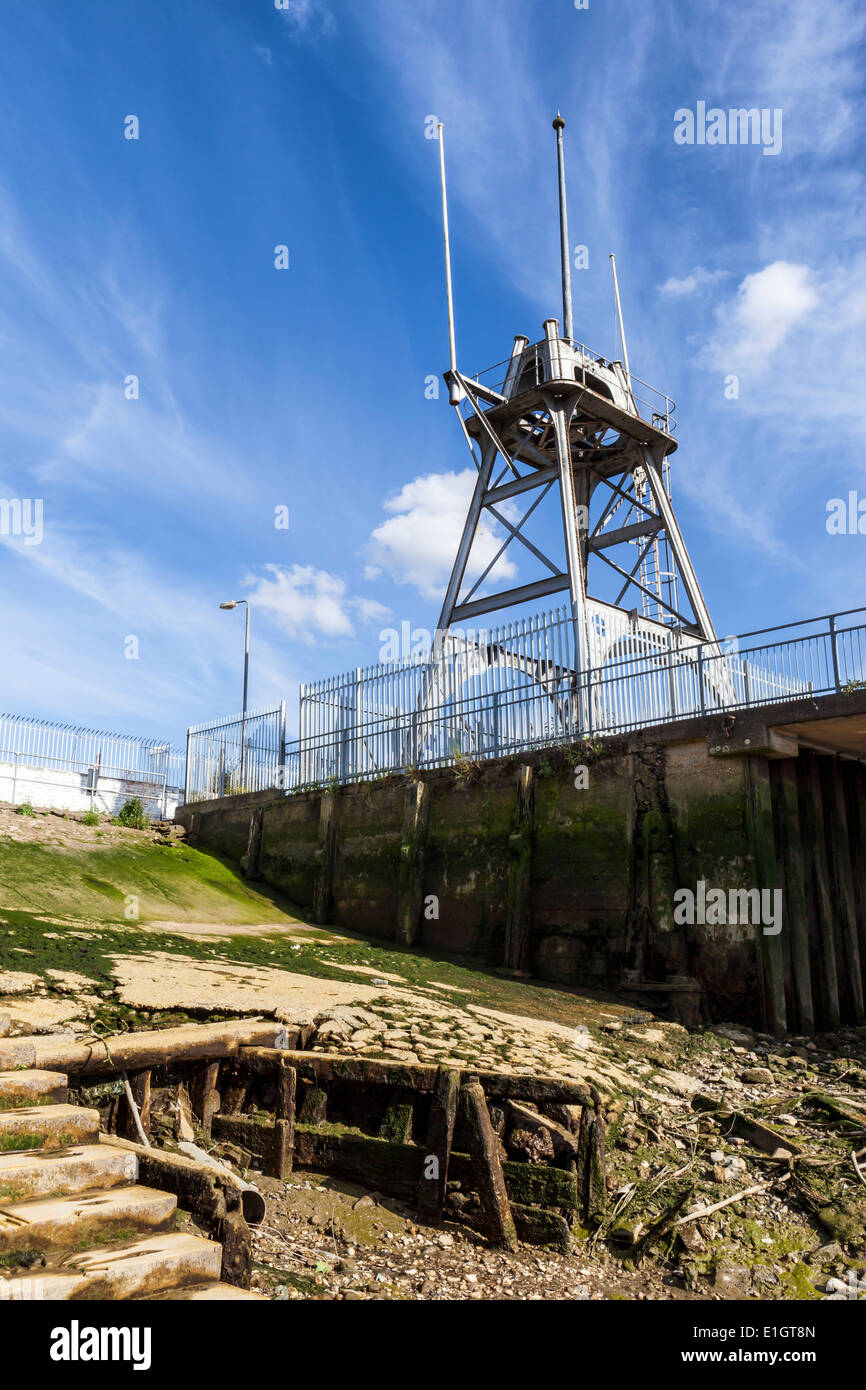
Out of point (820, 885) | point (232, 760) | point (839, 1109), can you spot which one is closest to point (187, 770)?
point (232, 760)

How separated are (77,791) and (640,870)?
18293mm

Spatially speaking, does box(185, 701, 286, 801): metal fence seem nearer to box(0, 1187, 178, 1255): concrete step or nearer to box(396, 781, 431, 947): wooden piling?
box(396, 781, 431, 947): wooden piling

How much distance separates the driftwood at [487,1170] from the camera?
22.6 ft

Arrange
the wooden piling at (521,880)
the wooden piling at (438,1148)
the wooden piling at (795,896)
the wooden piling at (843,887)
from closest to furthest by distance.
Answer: the wooden piling at (438,1148) → the wooden piling at (795,896) → the wooden piling at (843,887) → the wooden piling at (521,880)

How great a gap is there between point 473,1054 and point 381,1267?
8.86ft

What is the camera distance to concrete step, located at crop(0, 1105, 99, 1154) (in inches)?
213

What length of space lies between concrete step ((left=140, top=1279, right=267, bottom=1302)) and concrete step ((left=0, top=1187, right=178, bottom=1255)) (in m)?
0.48

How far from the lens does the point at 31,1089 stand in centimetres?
605

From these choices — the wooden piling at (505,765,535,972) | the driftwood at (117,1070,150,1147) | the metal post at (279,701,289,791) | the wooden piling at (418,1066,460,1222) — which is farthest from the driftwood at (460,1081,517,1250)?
the metal post at (279,701,289,791)

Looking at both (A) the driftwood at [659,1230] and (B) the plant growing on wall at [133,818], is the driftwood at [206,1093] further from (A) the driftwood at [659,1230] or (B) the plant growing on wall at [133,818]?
(B) the plant growing on wall at [133,818]

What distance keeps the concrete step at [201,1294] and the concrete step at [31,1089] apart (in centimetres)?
205

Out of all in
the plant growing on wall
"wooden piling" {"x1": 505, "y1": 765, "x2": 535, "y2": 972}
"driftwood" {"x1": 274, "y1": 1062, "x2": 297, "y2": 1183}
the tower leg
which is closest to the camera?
"driftwood" {"x1": 274, "y1": 1062, "x2": 297, "y2": 1183}

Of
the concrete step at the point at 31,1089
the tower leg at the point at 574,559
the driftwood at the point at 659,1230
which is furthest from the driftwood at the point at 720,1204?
the tower leg at the point at 574,559

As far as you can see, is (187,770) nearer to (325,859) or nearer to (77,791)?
(77,791)
